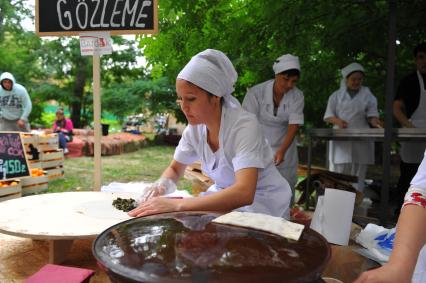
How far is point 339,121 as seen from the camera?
439cm

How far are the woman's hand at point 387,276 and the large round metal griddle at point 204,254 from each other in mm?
102

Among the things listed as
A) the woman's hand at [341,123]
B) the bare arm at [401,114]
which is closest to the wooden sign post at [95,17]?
the woman's hand at [341,123]

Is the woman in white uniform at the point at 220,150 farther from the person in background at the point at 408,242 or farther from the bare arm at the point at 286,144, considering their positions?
the bare arm at the point at 286,144

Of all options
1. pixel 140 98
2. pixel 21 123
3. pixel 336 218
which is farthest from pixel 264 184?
pixel 140 98

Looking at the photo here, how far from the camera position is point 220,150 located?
1929 mm

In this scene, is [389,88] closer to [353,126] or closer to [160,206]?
[353,126]

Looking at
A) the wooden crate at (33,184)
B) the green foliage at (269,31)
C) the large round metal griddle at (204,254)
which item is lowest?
the wooden crate at (33,184)

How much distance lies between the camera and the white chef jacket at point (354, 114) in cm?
449

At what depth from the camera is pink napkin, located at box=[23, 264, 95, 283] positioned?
101 centimetres

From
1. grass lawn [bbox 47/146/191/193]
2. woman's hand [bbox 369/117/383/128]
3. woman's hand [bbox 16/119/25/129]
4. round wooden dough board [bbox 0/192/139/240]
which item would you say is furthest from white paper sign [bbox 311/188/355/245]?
woman's hand [bbox 16/119/25/129]

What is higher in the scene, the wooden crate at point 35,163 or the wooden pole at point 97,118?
the wooden pole at point 97,118

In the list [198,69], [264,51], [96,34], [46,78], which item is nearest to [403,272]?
[198,69]

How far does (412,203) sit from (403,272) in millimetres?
196

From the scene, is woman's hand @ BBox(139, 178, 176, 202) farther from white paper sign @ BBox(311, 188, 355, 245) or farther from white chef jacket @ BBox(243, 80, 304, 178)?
white chef jacket @ BBox(243, 80, 304, 178)
